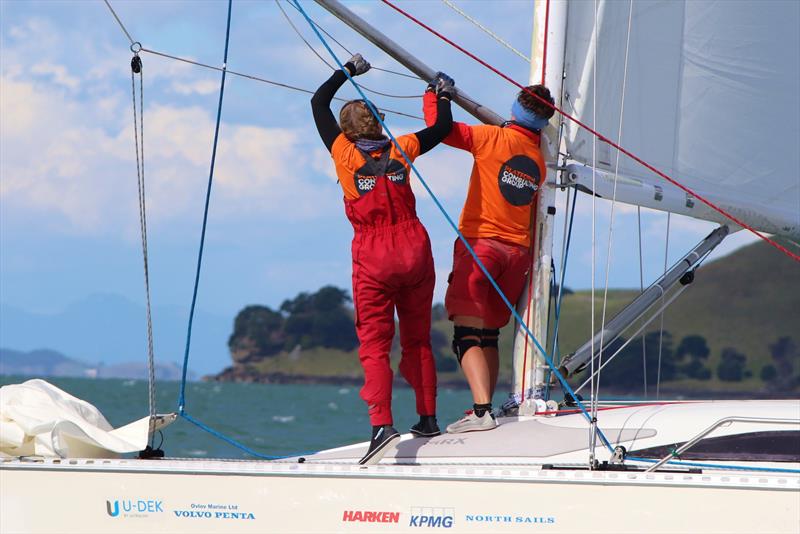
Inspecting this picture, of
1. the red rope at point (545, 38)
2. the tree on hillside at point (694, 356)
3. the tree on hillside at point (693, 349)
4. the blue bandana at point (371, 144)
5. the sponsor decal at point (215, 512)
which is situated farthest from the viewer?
the tree on hillside at point (693, 349)

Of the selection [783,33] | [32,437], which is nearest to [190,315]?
[32,437]

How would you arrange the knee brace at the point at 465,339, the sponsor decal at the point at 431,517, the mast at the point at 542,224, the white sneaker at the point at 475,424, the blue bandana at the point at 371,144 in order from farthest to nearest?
the mast at the point at 542,224, the knee brace at the point at 465,339, the white sneaker at the point at 475,424, the blue bandana at the point at 371,144, the sponsor decal at the point at 431,517

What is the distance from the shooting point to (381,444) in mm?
5406

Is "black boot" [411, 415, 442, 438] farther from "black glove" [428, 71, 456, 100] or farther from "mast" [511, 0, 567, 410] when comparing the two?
"black glove" [428, 71, 456, 100]

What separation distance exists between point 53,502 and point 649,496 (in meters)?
2.59

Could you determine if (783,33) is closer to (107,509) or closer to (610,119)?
(610,119)

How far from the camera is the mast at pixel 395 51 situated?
629 centimetres

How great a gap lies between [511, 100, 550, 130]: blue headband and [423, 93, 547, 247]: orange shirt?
0.12m

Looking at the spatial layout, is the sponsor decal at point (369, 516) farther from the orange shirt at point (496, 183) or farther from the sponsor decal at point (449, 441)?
the orange shirt at point (496, 183)

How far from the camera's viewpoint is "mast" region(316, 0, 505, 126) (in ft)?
20.6

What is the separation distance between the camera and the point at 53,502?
5.39 metres

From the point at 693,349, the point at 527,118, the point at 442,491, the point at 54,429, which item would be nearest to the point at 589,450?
the point at 442,491

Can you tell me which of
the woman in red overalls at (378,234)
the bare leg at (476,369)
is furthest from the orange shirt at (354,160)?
the bare leg at (476,369)

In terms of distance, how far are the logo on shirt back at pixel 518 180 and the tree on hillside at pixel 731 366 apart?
149 m
